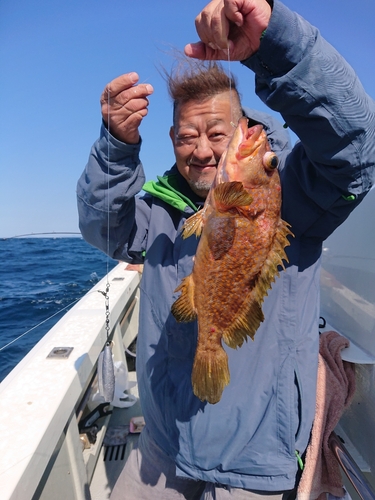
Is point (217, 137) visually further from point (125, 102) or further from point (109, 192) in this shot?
point (109, 192)

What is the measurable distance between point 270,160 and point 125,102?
79 cm

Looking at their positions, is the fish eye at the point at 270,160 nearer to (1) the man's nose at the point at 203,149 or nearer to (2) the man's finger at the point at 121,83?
(1) the man's nose at the point at 203,149

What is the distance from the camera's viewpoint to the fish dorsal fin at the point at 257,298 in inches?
67.7

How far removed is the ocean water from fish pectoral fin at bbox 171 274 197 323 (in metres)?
2.44

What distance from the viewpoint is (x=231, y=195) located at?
64.2 inches

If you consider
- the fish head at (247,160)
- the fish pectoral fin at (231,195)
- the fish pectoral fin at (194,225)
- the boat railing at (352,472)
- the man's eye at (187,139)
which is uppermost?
the man's eye at (187,139)

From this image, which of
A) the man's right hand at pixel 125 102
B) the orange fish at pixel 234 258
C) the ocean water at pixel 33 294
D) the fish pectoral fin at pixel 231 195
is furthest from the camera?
the ocean water at pixel 33 294

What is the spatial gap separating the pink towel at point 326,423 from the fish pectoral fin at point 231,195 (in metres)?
1.50

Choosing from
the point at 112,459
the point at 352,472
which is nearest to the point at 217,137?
the point at 352,472

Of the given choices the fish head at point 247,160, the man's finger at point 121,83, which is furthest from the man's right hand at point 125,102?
the fish head at point 247,160

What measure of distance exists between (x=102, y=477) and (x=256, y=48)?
11.5ft

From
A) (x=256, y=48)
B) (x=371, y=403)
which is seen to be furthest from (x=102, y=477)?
(x=256, y=48)

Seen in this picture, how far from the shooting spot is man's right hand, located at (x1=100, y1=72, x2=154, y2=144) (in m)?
1.83

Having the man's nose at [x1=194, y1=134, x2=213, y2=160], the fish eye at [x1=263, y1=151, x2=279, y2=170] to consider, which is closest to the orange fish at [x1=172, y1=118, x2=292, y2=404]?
the fish eye at [x1=263, y1=151, x2=279, y2=170]
